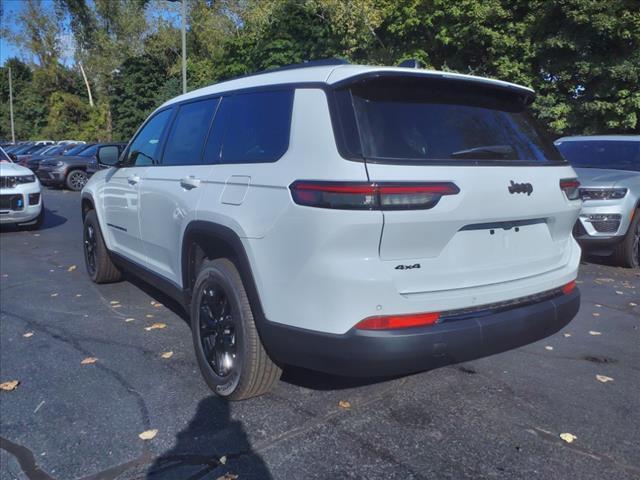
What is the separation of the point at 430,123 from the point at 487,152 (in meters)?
0.34

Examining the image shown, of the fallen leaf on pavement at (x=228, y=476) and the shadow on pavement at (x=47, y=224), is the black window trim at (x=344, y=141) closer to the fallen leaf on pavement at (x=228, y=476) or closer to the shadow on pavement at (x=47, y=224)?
the fallen leaf on pavement at (x=228, y=476)

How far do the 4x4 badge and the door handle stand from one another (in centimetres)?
186

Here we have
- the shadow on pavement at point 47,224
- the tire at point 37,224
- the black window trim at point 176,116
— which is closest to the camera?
the black window trim at point 176,116

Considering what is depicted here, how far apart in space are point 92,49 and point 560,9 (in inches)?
1638

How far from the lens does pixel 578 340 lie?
4.48 meters

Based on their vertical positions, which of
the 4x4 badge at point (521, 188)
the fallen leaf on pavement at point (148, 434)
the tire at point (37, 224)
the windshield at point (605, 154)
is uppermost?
the windshield at point (605, 154)

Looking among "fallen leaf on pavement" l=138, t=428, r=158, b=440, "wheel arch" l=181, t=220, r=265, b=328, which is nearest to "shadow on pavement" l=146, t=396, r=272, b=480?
"fallen leaf on pavement" l=138, t=428, r=158, b=440

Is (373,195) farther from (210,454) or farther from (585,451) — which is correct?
(585,451)

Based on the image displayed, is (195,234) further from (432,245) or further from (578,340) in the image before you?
(578,340)

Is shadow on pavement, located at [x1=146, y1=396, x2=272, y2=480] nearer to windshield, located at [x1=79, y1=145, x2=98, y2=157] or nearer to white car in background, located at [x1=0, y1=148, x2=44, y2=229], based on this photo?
white car in background, located at [x1=0, y1=148, x2=44, y2=229]

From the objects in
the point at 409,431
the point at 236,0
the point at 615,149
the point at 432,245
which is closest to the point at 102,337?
the point at 409,431

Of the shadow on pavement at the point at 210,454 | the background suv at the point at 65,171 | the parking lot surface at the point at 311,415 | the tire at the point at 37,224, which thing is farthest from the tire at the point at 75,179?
the shadow on pavement at the point at 210,454

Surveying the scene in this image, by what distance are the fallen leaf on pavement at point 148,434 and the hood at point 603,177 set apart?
5843 millimetres

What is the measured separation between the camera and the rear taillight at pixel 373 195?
8.20 feet
